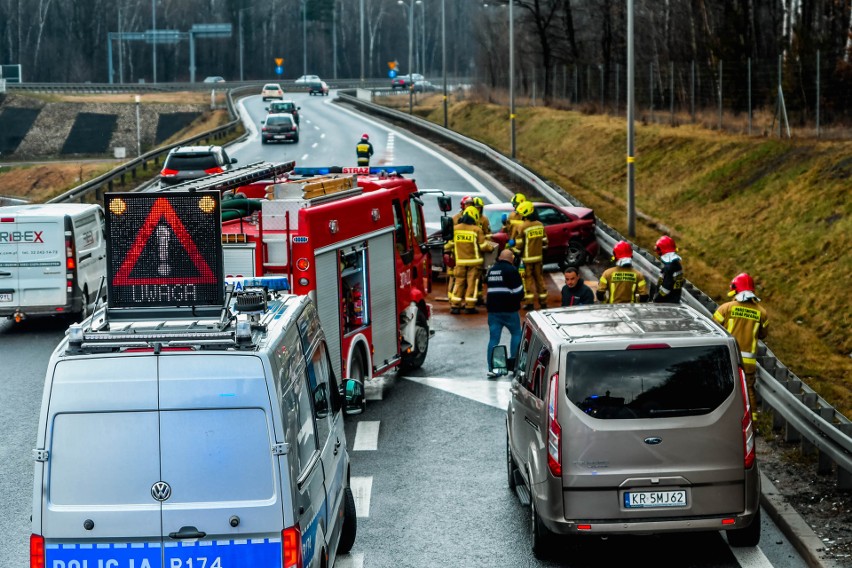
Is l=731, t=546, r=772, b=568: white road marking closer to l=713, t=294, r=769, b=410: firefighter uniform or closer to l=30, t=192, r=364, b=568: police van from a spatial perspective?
l=713, t=294, r=769, b=410: firefighter uniform

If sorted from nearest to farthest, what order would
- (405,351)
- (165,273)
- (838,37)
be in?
(165,273) < (405,351) < (838,37)

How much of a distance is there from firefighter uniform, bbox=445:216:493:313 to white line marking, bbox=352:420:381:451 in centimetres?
616

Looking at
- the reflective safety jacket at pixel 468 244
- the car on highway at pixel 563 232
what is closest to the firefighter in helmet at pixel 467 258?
the reflective safety jacket at pixel 468 244

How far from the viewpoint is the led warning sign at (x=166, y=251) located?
824 centimetres

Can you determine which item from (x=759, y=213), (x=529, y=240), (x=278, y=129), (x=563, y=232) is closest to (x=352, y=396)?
(x=529, y=240)

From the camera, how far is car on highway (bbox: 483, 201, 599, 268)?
79.5 ft

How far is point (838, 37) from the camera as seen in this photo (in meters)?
37.6

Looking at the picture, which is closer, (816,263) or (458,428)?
(458,428)

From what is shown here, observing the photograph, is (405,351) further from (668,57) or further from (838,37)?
(668,57)

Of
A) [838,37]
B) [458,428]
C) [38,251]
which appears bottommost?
[458,428]

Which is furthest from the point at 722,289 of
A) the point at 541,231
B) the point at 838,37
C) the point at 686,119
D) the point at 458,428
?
the point at 686,119

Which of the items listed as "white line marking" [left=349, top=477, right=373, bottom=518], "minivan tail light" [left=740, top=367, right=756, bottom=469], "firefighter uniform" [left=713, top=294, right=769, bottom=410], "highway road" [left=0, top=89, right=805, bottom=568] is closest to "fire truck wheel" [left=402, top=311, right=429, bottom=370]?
"highway road" [left=0, top=89, right=805, bottom=568]

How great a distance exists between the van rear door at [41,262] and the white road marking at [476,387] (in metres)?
6.63

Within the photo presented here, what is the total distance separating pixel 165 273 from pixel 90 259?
12861 mm
